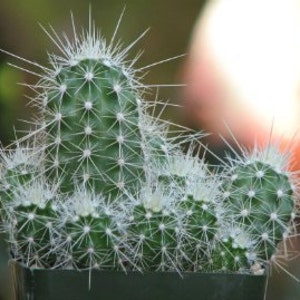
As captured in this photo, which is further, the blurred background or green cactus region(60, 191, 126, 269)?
the blurred background

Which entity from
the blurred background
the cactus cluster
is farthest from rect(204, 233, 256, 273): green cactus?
the blurred background

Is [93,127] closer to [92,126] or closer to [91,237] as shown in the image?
[92,126]

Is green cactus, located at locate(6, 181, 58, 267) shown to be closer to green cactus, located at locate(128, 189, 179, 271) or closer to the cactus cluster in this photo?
the cactus cluster

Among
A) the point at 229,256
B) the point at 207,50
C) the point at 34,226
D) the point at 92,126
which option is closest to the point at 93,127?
the point at 92,126

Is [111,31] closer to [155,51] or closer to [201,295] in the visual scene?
[155,51]

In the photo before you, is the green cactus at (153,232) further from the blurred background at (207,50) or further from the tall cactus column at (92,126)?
the blurred background at (207,50)

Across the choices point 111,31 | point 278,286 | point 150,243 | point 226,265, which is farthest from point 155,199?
point 278,286

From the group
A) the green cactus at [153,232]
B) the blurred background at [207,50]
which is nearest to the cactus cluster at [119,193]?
the green cactus at [153,232]
